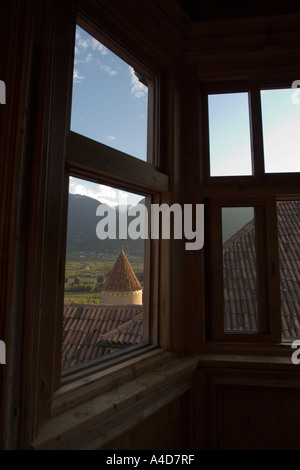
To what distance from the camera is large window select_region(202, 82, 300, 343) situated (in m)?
2.04

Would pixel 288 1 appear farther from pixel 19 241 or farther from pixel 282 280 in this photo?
pixel 19 241

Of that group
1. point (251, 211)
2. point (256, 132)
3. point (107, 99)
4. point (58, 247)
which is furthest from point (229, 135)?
point (58, 247)

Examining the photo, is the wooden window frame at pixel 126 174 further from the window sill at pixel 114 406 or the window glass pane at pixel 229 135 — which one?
the window glass pane at pixel 229 135

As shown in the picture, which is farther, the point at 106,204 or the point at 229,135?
the point at 229,135

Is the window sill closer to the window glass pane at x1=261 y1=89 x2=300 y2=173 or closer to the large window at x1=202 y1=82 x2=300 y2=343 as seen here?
the large window at x1=202 y1=82 x2=300 y2=343

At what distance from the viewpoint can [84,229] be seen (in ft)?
4.83

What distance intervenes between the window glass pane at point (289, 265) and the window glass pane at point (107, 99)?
1.16 m

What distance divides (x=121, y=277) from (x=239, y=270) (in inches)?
35.7

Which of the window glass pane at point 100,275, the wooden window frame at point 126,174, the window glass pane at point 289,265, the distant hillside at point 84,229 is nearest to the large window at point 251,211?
the window glass pane at point 289,265

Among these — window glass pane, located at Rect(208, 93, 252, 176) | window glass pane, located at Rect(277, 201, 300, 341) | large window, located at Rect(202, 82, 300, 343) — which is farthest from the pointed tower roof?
window glass pane, located at Rect(277, 201, 300, 341)

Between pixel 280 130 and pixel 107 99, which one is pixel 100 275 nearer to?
pixel 107 99

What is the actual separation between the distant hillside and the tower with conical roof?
3.6 inches
